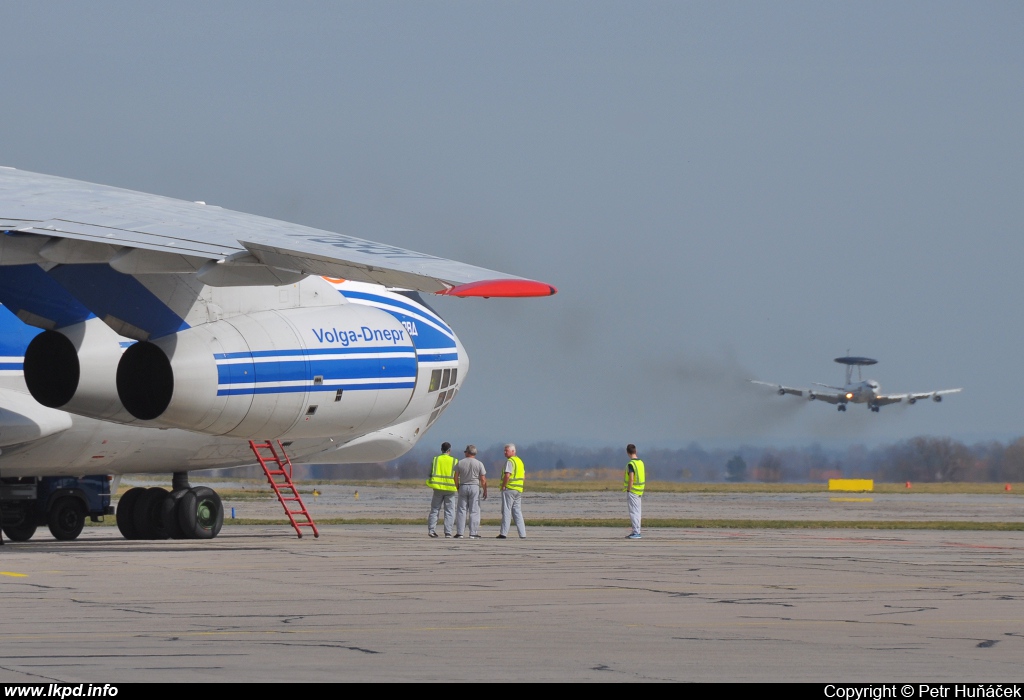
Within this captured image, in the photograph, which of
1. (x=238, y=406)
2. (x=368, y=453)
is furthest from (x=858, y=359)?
(x=238, y=406)

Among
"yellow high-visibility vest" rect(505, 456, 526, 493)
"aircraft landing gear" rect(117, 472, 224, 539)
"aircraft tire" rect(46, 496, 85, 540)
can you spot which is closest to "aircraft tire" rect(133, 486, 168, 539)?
"aircraft landing gear" rect(117, 472, 224, 539)

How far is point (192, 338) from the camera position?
58.7ft

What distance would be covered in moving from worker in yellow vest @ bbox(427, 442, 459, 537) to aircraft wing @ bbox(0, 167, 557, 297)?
9506mm

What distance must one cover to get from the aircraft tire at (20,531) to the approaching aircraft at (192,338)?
71mm

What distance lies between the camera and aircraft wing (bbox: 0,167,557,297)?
12.8m

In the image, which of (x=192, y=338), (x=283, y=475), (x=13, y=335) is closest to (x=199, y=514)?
(x=283, y=475)

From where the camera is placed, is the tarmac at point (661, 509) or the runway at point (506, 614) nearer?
the runway at point (506, 614)

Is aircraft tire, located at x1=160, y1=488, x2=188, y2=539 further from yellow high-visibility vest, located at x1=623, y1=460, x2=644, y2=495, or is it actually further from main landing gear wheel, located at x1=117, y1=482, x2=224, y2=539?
yellow high-visibility vest, located at x1=623, y1=460, x2=644, y2=495

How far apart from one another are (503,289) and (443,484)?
1277cm

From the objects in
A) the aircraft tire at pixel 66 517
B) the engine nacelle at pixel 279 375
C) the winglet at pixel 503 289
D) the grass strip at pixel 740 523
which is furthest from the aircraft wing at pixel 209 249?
the grass strip at pixel 740 523

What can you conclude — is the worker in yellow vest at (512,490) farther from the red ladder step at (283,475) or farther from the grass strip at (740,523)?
the grass strip at (740,523)

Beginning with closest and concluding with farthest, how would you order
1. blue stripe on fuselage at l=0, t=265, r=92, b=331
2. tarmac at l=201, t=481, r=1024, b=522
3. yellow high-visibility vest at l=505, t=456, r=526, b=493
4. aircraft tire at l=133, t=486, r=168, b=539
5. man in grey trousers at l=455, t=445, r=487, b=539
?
1. blue stripe on fuselage at l=0, t=265, r=92, b=331
2. aircraft tire at l=133, t=486, r=168, b=539
3. man in grey trousers at l=455, t=445, r=487, b=539
4. yellow high-visibility vest at l=505, t=456, r=526, b=493
5. tarmac at l=201, t=481, r=1024, b=522

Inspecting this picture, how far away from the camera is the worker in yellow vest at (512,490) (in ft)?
79.4

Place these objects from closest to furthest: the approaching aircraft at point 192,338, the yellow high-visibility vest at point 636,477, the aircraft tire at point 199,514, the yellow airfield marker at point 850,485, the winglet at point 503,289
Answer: the winglet at point 503,289 → the approaching aircraft at point 192,338 → the aircraft tire at point 199,514 → the yellow high-visibility vest at point 636,477 → the yellow airfield marker at point 850,485
